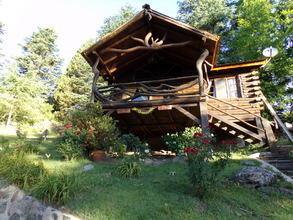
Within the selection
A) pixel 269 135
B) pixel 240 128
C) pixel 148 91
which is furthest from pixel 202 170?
pixel 269 135

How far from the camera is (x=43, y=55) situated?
28.7 meters

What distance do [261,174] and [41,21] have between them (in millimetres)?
33174

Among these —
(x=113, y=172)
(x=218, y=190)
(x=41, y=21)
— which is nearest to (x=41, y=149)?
(x=113, y=172)

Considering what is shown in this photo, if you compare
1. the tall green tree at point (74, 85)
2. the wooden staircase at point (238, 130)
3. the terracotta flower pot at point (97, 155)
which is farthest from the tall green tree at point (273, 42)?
the tall green tree at point (74, 85)

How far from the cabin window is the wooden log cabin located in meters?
0.05

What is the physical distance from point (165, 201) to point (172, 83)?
27.3ft

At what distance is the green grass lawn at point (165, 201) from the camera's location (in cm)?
345

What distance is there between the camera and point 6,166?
4957 mm

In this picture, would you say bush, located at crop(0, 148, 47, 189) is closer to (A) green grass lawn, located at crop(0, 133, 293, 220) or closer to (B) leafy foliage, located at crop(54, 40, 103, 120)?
(A) green grass lawn, located at crop(0, 133, 293, 220)

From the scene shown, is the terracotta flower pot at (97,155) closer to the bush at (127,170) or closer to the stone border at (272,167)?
the bush at (127,170)

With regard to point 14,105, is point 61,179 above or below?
below

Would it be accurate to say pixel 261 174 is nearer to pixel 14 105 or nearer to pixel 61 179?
pixel 61 179

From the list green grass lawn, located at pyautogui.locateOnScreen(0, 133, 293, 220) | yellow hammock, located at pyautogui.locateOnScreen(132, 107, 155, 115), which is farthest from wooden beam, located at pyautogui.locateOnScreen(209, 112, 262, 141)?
green grass lawn, located at pyautogui.locateOnScreen(0, 133, 293, 220)

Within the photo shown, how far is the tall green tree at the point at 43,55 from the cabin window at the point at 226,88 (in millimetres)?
22973
